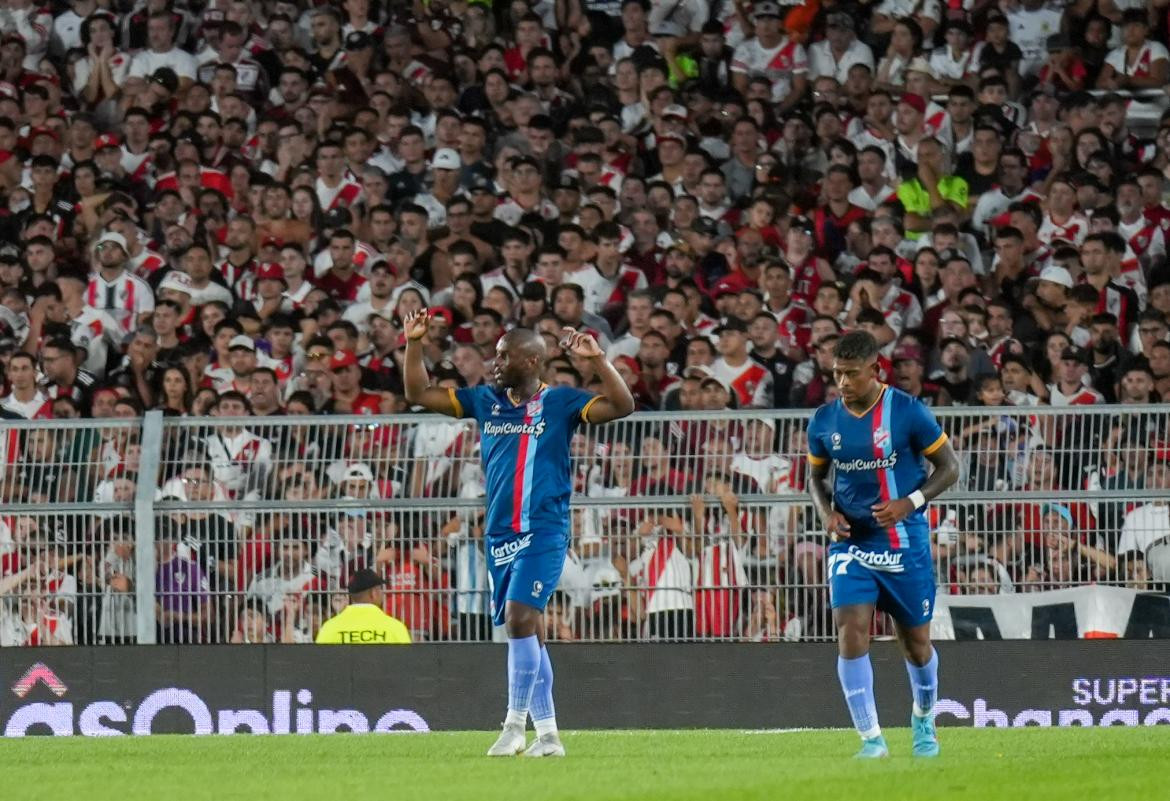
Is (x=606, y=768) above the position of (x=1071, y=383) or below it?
below

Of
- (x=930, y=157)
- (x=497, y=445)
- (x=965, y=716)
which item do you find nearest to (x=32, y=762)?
(x=497, y=445)

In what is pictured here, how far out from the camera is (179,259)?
19.0m

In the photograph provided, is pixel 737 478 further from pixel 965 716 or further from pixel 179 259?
pixel 179 259

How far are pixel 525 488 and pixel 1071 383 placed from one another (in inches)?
284

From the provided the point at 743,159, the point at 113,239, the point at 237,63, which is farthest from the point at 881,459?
the point at 237,63

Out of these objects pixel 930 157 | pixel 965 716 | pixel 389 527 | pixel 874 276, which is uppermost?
pixel 930 157

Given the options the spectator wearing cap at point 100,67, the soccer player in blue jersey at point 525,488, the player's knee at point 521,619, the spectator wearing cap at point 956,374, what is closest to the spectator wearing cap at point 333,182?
the spectator wearing cap at point 100,67

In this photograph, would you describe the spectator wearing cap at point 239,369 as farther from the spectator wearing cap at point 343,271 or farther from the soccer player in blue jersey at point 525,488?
the soccer player in blue jersey at point 525,488

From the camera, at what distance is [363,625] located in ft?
48.7

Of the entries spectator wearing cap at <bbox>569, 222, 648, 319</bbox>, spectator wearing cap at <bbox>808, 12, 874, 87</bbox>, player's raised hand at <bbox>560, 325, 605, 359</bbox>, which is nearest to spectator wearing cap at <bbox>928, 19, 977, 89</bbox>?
spectator wearing cap at <bbox>808, 12, 874, 87</bbox>

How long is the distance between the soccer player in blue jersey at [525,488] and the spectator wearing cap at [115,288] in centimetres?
884

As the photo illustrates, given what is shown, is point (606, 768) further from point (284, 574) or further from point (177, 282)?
point (177, 282)

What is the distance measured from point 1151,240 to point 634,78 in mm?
5453

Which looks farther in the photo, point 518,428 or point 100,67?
point 100,67
